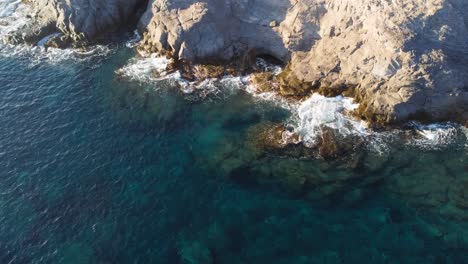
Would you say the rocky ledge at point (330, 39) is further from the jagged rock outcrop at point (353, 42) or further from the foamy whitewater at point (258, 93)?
the foamy whitewater at point (258, 93)

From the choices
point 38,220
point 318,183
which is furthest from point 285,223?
point 38,220

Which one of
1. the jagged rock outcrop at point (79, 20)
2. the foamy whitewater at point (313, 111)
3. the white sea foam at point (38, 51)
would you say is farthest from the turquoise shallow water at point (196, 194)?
the jagged rock outcrop at point (79, 20)

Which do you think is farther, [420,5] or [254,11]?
[254,11]

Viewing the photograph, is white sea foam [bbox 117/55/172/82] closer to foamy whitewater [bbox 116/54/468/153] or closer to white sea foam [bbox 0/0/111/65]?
foamy whitewater [bbox 116/54/468/153]

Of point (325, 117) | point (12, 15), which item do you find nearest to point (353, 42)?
point (325, 117)

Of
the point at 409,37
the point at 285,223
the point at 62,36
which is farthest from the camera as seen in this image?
the point at 62,36

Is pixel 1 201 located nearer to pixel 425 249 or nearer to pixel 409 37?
pixel 425 249
